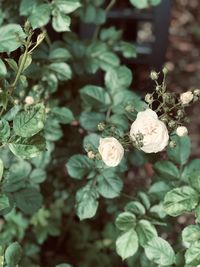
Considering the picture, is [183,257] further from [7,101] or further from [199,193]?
[7,101]

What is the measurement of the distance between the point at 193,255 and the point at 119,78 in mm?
709

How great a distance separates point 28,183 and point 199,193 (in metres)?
0.68

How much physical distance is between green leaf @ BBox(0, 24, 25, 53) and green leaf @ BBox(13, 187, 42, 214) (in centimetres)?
50

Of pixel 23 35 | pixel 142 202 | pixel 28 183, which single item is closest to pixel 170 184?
pixel 142 202

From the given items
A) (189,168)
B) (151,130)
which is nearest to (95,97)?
(189,168)

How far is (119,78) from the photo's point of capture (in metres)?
1.70

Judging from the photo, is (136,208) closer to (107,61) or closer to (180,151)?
(180,151)

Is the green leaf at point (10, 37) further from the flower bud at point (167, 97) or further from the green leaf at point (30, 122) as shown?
the flower bud at point (167, 97)

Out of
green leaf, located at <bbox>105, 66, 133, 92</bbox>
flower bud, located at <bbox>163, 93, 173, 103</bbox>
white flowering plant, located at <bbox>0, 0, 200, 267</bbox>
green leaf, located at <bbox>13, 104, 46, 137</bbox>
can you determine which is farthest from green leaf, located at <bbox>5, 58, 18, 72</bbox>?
green leaf, located at <bbox>105, 66, 133, 92</bbox>

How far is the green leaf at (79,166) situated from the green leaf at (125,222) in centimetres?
19

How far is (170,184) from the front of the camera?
1545 mm

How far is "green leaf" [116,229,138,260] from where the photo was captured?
1395mm

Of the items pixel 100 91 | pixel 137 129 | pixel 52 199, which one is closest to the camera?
pixel 137 129

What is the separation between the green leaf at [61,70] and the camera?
165cm
